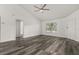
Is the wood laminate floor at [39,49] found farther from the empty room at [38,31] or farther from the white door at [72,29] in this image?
the white door at [72,29]

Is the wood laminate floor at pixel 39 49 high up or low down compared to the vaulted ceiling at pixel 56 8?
down

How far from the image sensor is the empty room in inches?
126

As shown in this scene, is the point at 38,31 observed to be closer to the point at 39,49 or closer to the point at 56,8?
the point at 56,8

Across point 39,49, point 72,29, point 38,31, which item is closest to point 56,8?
point 39,49

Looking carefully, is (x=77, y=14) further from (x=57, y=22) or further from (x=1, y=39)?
(x=1, y=39)

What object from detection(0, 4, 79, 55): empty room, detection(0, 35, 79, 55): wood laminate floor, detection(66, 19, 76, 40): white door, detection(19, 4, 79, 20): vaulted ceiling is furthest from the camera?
detection(66, 19, 76, 40): white door

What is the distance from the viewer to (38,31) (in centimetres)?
838

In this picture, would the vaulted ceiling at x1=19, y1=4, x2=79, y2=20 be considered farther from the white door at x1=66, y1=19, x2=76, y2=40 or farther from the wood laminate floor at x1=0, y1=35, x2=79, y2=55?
the wood laminate floor at x1=0, y1=35, x2=79, y2=55

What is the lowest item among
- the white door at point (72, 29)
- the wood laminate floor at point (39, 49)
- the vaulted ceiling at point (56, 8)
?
the wood laminate floor at point (39, 49)

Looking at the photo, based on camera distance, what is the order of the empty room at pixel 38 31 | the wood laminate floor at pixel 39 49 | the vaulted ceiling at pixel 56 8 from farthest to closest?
the vaulted ceiling at pixel 56 8 < the empty room at pixel 38 31 < the wood laminate floor at pixel 39 49

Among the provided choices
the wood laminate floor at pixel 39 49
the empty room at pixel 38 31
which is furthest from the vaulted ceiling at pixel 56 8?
the wood laminate floor at pixel 39 49

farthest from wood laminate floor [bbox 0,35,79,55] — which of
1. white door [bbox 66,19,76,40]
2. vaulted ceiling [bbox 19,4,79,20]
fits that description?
vaulted ceiling [bbox 19,4,79,20]

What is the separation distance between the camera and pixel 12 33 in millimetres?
4938

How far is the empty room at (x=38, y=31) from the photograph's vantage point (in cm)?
320
